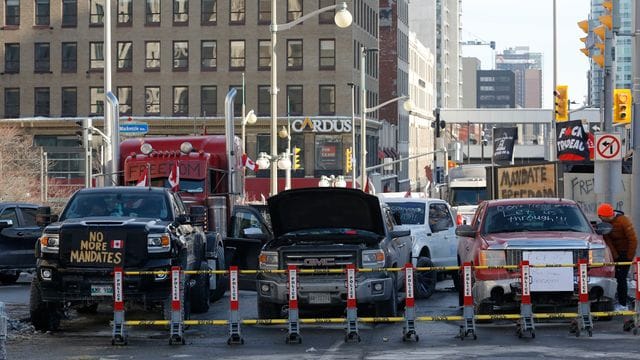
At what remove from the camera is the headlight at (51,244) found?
17.5 m

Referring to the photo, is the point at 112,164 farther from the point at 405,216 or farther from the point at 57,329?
the point at 57,329

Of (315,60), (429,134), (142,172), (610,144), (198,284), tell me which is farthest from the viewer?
(429,134)

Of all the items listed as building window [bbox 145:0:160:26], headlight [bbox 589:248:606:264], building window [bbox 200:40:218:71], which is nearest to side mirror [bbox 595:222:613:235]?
headlight [bbox 589:248:606:264]

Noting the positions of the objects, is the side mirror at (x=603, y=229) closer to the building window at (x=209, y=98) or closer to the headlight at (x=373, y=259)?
the headlight at (x=373, y=259)

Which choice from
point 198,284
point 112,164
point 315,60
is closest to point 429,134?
point 315,60

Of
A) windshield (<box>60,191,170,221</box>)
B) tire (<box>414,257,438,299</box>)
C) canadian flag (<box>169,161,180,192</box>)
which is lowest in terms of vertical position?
tire (<box>414,257,438,299</box>)

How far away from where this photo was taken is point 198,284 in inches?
779

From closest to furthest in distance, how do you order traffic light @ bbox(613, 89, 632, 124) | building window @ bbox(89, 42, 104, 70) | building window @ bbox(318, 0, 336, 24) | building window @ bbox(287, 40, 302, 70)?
1. traffic light @ bbox(613, 89, 632, 124)
2. building window @ bbox(318, 0, 336, 24)
3. building window @ bbox(287, 40, 302, 70)
4. building window @ bbox(89, 42, 104, 70)

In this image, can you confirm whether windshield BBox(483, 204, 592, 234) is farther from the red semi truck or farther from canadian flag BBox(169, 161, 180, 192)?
canadian flag BBox(169, 161, 180, 192)

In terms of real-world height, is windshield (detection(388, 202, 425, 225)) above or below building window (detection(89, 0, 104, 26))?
below

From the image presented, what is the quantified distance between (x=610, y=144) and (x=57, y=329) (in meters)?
12.1

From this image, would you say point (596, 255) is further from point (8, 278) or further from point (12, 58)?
point (12, 58)

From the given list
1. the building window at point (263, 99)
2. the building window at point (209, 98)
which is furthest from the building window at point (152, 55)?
the building window at point (263, 99)

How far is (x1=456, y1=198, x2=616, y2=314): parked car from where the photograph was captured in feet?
56.2
